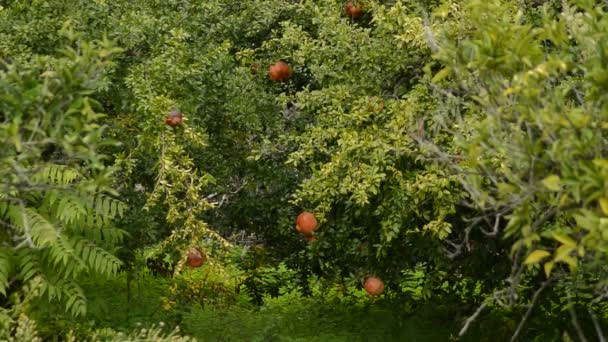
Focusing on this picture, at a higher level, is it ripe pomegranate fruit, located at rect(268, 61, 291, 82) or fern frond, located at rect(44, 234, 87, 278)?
ripe pomegranate fruit, located at rect(268, 61, 291, 82)

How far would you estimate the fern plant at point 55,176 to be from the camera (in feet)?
14.3

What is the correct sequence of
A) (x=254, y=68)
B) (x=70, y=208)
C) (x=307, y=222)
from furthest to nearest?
1. (x=254, y=68)
2. (x=307, y=222)
3. (x=70, y=208)

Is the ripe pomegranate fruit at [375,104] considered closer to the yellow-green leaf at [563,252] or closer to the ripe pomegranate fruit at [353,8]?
the ripe pomegranate fruit at [353,8]

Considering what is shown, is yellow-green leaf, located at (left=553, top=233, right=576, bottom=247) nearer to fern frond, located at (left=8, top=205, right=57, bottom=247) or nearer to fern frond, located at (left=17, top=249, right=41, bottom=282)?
fern frond, located at (left=8, top=205, right=57, bottom=247)

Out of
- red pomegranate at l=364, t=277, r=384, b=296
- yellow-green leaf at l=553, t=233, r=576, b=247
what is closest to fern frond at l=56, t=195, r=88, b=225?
red pomegranate at l=364, t=277, r=384, b=296

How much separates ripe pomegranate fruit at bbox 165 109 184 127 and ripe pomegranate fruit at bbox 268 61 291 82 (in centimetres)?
122

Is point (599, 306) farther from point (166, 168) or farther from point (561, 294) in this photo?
point (166, 168)

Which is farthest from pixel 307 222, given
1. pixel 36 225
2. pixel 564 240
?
pixel 564 240

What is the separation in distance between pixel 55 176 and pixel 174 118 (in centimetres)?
94

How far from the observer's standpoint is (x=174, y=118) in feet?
23.8

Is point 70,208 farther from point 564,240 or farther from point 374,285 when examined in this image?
point 564,240

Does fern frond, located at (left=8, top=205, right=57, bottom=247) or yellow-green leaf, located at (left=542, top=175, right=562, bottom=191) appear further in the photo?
fern frond, located at (left=8, top=205, right=57, bottom=247)

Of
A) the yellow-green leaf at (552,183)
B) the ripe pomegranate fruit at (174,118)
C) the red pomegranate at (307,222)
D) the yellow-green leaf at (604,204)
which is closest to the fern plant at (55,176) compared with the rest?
the ripe pomegranate fruit at (174,118)

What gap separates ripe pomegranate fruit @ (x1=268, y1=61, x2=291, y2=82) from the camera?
8258 millimetres
